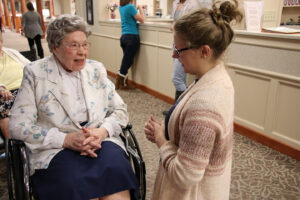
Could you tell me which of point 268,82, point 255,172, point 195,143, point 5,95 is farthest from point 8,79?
point 268,82

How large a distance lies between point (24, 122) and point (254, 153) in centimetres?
204

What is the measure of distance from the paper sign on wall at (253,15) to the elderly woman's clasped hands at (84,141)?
6.88 feet

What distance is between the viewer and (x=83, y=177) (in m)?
1.18

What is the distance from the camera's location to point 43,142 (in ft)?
4.29

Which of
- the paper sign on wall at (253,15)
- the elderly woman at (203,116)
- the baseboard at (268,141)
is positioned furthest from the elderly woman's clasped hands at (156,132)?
the paper sign on wall at (253,15)

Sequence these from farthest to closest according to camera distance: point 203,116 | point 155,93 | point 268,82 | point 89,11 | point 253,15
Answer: point 89,11 → point 155,93 → point 253,15 → point 268,82 → point 203,116

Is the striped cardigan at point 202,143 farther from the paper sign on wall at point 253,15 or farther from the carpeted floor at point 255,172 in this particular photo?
the paper sign on wall at point 253,15

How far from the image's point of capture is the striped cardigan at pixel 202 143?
0.83 meters

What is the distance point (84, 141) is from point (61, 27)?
60 cm

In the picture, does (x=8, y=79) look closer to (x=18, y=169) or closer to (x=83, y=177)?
(x=18, y=169)

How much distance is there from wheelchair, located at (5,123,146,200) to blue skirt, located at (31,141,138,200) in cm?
5

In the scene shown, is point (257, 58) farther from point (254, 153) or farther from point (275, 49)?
point (254, 153)

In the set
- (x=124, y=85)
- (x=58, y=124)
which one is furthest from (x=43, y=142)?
(x=124, y=85)

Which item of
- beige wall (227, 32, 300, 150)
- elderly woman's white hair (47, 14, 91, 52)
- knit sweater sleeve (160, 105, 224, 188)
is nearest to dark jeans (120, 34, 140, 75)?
beige wall (227, 32, 300, 150)
